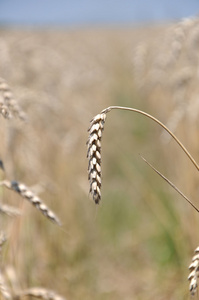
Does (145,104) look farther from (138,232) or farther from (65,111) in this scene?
(138,232)

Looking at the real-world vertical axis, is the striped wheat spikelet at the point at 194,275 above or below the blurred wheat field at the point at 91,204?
below

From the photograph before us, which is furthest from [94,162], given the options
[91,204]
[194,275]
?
[91,204]

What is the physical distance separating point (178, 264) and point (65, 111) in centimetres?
215

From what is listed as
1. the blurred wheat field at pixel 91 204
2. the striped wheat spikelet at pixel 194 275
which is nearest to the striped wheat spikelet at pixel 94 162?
the striped wheat spikelet at pixel 194 275

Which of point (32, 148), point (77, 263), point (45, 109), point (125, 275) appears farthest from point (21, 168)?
point (125, 275)

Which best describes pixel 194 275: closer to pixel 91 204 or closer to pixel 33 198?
pixel 33 198

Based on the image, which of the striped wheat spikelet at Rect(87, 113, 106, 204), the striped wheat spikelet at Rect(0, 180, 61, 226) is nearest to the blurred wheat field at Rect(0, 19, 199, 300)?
the striped wheat spikelet at Rect(0, 180, 61, 226)

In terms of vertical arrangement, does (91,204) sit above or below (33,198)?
above

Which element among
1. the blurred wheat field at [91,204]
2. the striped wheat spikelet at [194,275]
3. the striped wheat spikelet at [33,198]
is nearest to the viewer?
the striped wheat spikelet at [194,275]

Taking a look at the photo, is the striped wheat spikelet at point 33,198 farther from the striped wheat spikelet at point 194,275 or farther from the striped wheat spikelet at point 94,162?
the striped wheat spikelet at point 194,275

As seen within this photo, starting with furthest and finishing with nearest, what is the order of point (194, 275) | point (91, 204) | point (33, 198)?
point (91, 204), point (33, 198), point (194, 275)

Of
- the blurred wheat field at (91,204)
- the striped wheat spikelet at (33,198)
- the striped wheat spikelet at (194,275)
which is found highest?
the blurred wheat field at (91,204)

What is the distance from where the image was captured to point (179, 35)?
1832 millimetres

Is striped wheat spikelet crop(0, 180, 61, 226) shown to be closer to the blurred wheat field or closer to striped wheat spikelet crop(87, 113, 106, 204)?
striped wheat spikelet crop(87, 113, 106, 204)
